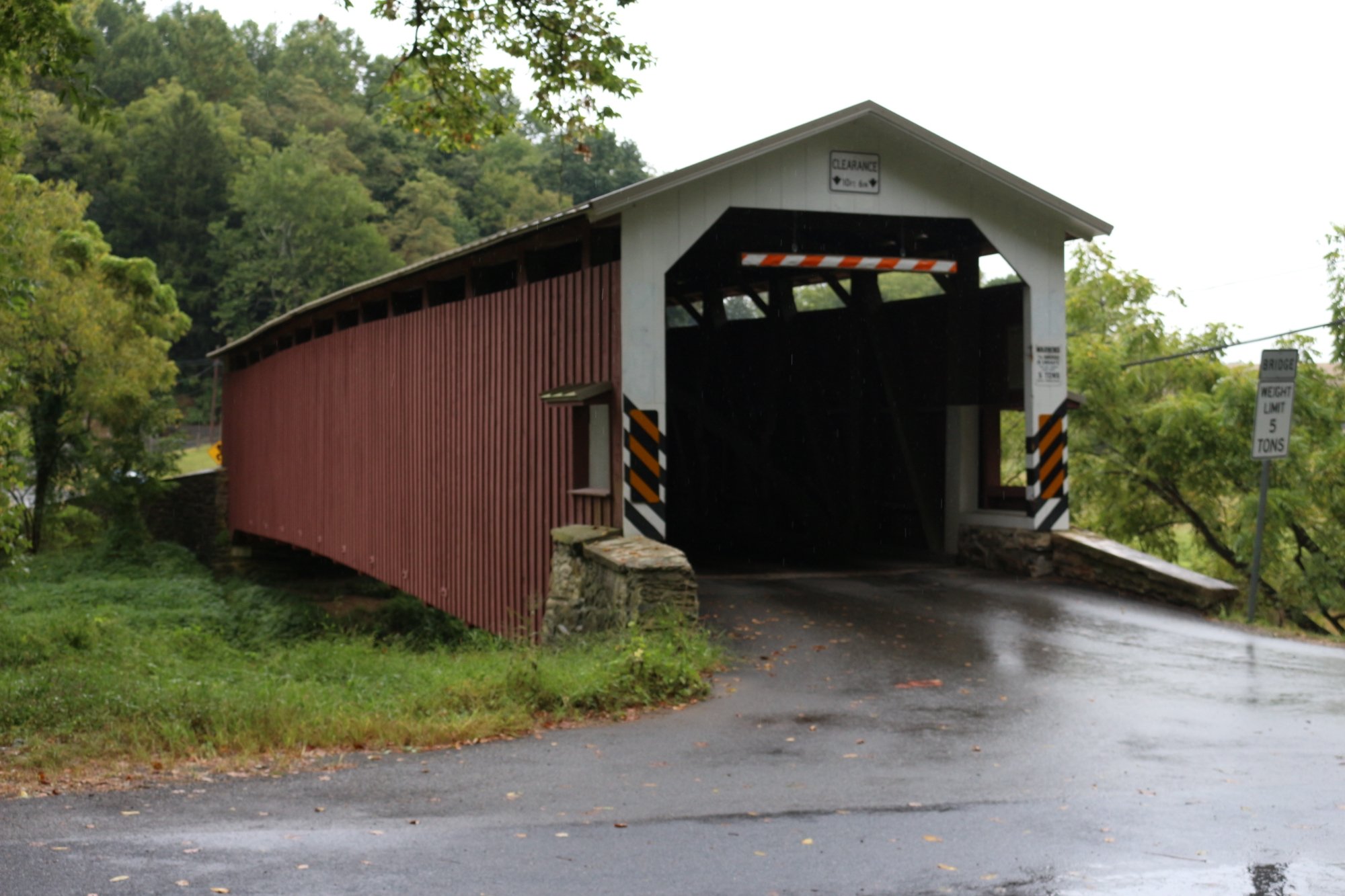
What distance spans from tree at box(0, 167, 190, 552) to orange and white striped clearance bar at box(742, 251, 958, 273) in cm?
1562

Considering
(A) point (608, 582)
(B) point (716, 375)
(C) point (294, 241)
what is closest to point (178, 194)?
(C) point (294, 241)

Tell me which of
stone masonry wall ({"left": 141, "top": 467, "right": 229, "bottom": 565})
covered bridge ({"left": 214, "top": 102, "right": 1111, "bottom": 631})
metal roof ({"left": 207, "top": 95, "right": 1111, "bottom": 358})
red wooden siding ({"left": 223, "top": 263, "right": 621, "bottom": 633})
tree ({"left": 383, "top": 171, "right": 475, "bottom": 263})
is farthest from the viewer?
tree ({"left": 383, "top": 171, "right": 475, "bottom": 263})

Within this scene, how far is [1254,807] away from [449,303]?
1031 cm

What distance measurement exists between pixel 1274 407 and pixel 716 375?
7.04 m

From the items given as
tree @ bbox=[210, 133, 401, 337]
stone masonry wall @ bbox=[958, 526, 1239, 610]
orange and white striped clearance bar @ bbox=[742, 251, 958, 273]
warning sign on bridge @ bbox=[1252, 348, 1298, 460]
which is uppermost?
tree @ bbox=[210, 133, 401, 337]

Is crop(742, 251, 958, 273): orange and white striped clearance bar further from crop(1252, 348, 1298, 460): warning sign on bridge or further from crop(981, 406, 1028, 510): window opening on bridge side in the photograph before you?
crop(1252, 348, 1298, 460): warning sign on bridge

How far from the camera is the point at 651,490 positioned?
1024 centimetres

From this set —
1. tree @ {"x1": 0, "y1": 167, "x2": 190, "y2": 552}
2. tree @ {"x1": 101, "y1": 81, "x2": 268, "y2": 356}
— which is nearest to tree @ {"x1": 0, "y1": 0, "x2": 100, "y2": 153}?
tree @ {"x1": 0, "y1": 167, "x2": 190, "y2": 552}

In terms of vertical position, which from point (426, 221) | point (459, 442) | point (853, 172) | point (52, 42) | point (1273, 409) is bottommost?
point (459, 442)

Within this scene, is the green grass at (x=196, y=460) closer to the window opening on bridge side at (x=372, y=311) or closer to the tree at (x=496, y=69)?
the window opening on bridge side at (x=372, y=311)

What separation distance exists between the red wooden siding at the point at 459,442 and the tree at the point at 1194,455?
9.38 m

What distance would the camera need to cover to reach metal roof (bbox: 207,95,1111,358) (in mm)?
10016

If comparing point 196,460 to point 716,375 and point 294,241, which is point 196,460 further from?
point 716,375

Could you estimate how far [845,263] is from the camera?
11.5 metres
